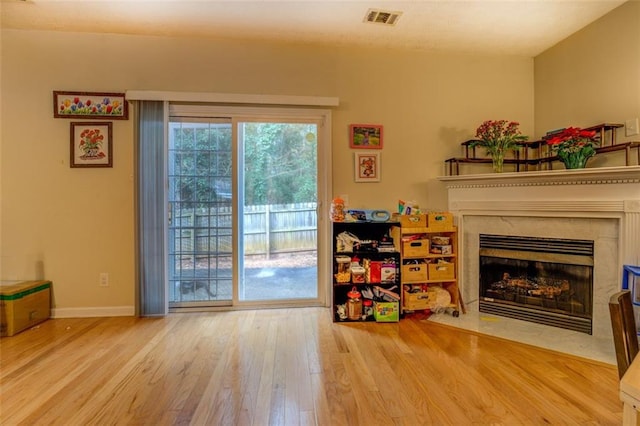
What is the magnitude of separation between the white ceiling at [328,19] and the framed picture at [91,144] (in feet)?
2.77

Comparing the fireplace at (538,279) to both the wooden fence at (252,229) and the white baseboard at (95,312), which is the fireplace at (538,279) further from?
the white baseboard at (95,312)

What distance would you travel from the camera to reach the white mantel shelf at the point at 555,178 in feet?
6.66

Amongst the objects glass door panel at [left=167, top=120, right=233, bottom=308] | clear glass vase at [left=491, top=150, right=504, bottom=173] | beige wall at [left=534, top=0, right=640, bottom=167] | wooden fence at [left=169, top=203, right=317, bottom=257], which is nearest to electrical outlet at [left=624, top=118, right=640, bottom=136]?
beige wall at [left=534, top=0, right=640, bottom=167]

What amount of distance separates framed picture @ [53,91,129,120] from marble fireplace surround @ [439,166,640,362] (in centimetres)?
310

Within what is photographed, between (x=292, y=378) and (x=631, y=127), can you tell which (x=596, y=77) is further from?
(x=292, y=378)

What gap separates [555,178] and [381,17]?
1.91 meters

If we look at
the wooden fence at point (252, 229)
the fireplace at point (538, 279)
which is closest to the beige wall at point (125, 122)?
the wooden fence at point (252, 229)

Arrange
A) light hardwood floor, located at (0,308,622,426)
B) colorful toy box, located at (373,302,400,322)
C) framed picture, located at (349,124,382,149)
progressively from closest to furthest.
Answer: light hardwood floor, located at (0,308,622,426), colorful toy box, located at (373,302,400,322), framed picture, located at (349,124,382,149)

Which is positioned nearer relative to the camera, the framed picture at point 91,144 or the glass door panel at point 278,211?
the framed picture at point 91,144

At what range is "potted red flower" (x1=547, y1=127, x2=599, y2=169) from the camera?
7.43 feet

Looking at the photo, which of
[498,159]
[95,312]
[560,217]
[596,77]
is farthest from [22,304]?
[596,77]

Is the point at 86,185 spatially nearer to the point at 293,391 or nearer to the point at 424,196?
the point at 293,391

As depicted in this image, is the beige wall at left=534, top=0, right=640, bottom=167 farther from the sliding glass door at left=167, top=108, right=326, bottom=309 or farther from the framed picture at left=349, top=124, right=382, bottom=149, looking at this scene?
the sliding glass door at left=167, top=108, right=326, bottom=309

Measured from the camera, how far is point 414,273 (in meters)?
2.66
